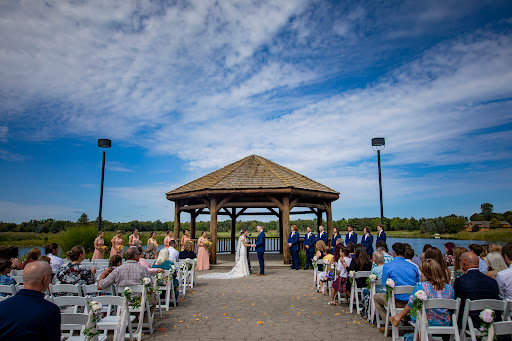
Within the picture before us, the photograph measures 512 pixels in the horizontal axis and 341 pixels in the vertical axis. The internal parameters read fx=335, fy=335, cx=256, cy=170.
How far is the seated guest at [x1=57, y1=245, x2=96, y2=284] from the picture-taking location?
5449mm

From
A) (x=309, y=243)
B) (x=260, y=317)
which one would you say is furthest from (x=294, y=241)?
(x=260, y=317)

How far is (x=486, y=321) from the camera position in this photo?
12.1 ft

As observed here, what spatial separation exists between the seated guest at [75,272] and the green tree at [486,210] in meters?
72.8

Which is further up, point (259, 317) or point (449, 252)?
point (449, 252)

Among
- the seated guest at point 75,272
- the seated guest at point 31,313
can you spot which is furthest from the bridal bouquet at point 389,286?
the seated guest at point 75,272

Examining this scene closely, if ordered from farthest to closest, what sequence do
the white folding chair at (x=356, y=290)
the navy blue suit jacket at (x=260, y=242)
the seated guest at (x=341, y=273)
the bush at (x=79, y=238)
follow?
the bush at (x=79, y=238), the navy blue suit jacket at (x=260, y=242), the seated guest at (x=341, y=273), the white folding chair at (x=356, y=290)

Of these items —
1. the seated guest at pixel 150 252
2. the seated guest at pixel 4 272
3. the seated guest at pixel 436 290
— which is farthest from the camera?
the seated guest at pixel 150 252

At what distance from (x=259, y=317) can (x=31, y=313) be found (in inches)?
190

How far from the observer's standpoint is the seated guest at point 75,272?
215 inches

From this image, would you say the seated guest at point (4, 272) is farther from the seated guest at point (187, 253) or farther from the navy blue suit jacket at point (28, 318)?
the seated guest at point (187, 253)

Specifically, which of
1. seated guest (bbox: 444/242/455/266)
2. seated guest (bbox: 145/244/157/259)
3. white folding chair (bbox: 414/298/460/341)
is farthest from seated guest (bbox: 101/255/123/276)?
seated guest (bbox: 444/242/455/266)

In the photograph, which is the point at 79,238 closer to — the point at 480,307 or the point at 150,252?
the point at 150,252

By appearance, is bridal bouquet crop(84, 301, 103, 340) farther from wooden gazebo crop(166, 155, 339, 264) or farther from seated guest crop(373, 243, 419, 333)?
wooden gazebo crop(166, 155, 339, 264)

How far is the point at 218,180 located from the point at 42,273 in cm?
1267
